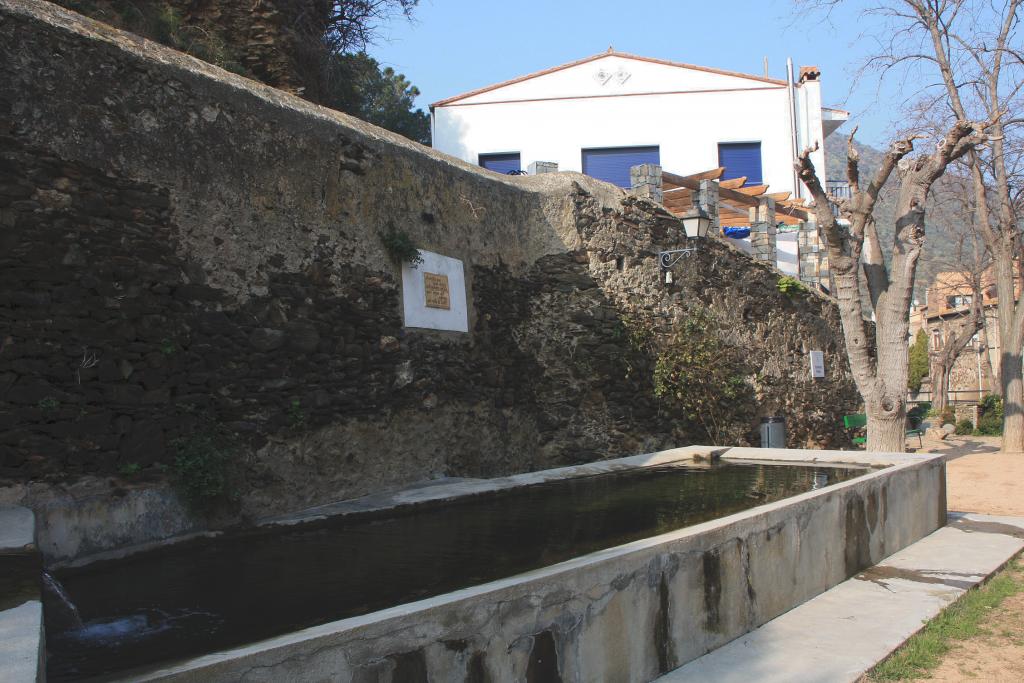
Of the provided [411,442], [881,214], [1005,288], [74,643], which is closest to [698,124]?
[1005,288]

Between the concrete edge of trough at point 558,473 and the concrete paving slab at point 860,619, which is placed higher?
the concrete edge of trough at point 558,473

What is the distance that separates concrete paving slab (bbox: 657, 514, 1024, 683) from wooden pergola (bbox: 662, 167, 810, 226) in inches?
415

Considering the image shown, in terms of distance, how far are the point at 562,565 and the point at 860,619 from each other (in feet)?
6.65

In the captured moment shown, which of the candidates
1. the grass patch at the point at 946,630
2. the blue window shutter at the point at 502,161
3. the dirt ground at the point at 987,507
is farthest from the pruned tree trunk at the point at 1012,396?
the blue window shutter at the point at 502,161

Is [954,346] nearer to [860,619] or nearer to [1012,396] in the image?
[1012,396]

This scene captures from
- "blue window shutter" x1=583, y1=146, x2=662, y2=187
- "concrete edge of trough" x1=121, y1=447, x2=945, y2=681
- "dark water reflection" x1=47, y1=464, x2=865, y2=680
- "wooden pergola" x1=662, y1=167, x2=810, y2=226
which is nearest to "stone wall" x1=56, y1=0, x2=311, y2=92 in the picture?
"concrete edge of trough" x1=121, y1=447, x2=945, y2=681

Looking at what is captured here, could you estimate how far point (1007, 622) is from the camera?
14.6 ft

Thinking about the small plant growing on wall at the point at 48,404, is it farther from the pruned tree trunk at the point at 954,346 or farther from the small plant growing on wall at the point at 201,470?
the pruned tree trunk at the point at 954,346

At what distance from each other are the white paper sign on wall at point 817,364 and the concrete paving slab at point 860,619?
20.2 ft

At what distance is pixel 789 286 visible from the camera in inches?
472

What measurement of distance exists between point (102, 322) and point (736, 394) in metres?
7.85

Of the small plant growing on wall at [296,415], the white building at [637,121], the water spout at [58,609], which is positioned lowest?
the water spout at [58,609]

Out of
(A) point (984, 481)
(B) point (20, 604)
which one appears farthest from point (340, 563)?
(A) point (984, 481)

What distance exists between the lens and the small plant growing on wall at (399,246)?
22.7 feet
